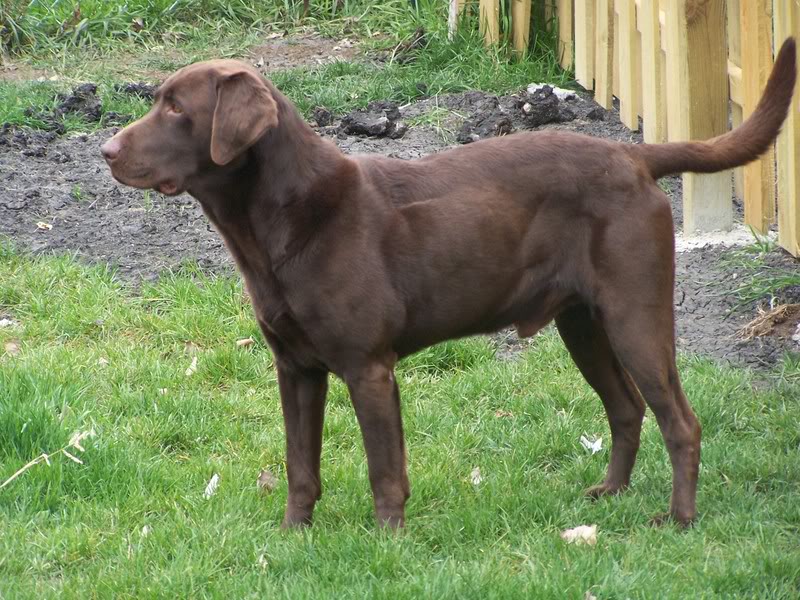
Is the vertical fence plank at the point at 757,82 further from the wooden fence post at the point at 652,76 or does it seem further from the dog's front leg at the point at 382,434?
the dog's front leg at the point at 382,434

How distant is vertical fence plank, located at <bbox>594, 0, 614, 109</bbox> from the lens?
745 centimetres

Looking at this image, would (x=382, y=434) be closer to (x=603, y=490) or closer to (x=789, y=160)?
(x=603, y=490)

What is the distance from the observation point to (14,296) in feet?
A: 19.1

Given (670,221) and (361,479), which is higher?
(670,221)

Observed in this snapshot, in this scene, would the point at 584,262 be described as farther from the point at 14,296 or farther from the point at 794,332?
the point at 14,296

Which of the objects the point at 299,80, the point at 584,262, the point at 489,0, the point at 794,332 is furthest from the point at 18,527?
the point at 489,0

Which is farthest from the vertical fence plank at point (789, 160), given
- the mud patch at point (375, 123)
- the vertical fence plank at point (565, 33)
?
the vertical fence plank at point (565, 33)

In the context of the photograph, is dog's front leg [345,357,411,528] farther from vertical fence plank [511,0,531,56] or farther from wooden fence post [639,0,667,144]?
vertical fence plank [511,0,531,56]

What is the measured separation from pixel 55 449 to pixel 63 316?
1460mm

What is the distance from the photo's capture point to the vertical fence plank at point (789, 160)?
5480 mm

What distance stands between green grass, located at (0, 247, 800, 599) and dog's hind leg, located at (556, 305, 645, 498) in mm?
118

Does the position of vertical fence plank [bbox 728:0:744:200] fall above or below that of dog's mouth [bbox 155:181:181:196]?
below

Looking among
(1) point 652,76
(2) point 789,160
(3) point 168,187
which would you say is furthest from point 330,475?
(1) point 652,76

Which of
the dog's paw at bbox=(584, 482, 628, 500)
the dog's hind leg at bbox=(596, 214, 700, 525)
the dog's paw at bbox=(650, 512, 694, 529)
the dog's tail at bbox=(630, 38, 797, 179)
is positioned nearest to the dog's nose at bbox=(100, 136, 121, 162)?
the dog's hind leg at bbox=(596, 214, 700, 525)
